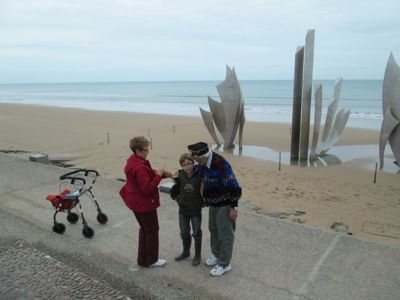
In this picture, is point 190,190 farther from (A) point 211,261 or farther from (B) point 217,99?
(B) point 217,99

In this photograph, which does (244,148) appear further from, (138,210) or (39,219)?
(138,210)

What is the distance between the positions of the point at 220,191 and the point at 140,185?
745mm

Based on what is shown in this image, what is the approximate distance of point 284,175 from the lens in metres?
8.97

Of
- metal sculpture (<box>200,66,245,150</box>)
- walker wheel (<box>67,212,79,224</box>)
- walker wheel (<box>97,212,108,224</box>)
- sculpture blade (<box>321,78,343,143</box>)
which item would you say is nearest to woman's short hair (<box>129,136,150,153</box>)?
walker wheel (<box>97,212,108,224</box>)

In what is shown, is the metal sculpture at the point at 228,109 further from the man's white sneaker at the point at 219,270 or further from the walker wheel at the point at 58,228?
the man's white sneaker at the point at 219,270

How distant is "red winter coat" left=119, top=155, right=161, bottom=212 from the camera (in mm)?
3240

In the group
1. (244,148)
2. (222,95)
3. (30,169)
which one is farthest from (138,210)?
(244,148)

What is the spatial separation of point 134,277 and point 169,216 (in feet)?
5.12

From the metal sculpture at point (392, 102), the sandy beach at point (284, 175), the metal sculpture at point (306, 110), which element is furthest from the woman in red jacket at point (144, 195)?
the metal sculpture at point (392, 102)

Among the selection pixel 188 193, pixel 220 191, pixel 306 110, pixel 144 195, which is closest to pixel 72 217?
pixel 144 195

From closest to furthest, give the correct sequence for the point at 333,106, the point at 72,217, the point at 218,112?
the point at 72,217 → the point at 333,106 → the point at 218,112

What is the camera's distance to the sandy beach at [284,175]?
5871mm

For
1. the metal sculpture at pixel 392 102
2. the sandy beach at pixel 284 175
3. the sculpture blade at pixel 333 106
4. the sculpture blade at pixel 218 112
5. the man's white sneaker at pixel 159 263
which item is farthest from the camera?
the sculpture blade at pixel 218 112

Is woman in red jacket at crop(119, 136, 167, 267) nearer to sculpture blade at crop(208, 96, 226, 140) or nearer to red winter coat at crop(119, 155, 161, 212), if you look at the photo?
red winter coat at crop(119, 155, 161, 212)
